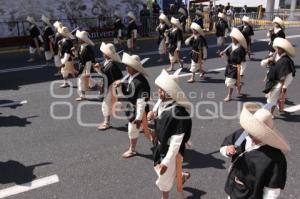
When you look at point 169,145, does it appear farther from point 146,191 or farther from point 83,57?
point 83,57

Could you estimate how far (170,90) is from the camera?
5410 millimetres

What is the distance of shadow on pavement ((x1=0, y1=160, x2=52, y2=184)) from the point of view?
6.74 meters

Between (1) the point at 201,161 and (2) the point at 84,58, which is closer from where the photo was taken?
(1) the point at 201,161

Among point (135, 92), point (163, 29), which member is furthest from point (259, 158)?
point (163, 29)

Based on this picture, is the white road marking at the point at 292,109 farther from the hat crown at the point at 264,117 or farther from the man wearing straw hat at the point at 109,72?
the hat crown at the point at 264,117

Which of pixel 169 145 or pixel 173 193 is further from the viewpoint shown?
pixel 173 193

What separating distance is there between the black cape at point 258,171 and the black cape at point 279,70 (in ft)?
15.8

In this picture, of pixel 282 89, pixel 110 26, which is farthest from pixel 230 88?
pixel 110 26

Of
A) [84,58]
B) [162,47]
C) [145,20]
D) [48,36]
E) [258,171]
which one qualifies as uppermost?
[145,20]

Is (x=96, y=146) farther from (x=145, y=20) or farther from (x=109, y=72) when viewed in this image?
(x=145, y=20)

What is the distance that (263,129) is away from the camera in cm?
402

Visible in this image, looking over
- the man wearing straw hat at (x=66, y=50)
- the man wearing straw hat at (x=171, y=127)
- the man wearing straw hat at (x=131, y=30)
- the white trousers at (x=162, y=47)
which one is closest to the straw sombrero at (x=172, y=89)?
the man wearing straw hat at (x=171, y=127)

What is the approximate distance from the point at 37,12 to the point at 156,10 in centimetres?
729

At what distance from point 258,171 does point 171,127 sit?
164 centimetres
